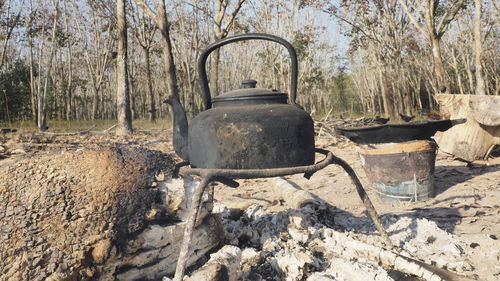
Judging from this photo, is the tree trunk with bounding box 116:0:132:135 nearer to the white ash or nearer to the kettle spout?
the white ash

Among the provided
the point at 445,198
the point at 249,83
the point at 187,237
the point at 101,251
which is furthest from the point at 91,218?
the point at 445,198

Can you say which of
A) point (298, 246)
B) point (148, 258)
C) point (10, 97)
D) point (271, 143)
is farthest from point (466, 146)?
point (10, 97)

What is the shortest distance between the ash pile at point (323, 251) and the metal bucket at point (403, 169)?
37.8 inches

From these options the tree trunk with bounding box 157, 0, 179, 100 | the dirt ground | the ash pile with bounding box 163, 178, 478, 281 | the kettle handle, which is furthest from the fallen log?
the tree trunk with bounding box 157, 0, 179, 100

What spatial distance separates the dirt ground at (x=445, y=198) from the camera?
2514 millimetres

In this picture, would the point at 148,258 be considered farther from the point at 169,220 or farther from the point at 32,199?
the point at 32,199

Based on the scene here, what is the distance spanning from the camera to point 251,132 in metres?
1.83

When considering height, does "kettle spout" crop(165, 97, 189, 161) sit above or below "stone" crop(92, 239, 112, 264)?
A: above

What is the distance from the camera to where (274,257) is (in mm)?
2189

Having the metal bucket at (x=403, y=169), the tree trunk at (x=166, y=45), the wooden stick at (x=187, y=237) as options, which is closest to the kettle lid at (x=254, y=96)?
the wooden stick at (x=187, y=237)

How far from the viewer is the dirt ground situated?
2.51m

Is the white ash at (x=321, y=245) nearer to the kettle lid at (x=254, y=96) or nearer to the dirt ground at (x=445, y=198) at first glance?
the dirt ground at (x=445, y=198)

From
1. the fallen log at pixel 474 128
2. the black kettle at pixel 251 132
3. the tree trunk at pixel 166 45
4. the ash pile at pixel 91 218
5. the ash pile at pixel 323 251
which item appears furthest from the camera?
the tree trunk at pixel 166 45

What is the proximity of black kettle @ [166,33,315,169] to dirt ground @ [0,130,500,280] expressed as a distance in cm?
105
